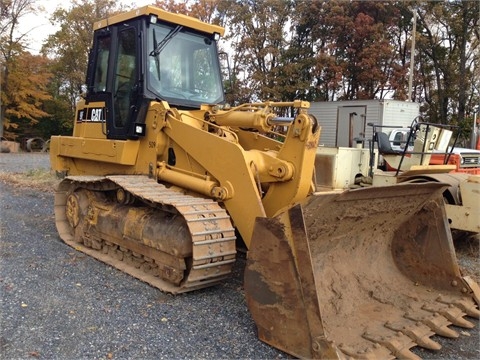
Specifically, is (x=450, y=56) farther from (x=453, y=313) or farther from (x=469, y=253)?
(x=453, y=313)

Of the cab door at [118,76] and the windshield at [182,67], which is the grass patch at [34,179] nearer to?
the cab door at [118,76]

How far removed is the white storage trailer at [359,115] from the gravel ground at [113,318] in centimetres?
1203

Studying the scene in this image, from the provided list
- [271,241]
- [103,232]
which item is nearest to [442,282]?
[271,241]

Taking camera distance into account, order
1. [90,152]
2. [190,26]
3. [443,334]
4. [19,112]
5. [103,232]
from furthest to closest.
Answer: [19,112]
[90,152]
[190,26]
[103,232]
[443,334]

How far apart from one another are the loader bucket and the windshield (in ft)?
8.92

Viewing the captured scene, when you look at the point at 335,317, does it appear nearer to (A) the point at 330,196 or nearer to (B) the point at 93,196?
(A) the point at 330,196

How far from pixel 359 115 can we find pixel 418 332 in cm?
1413

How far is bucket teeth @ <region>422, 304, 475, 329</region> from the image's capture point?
394 cm

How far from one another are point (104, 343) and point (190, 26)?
408cm

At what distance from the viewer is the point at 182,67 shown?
589cm

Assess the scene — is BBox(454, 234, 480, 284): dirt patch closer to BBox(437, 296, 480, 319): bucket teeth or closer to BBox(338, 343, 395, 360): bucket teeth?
BBox(437, 296, 480, 319): bucket teeth

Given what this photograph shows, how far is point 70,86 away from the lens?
32.3 meters

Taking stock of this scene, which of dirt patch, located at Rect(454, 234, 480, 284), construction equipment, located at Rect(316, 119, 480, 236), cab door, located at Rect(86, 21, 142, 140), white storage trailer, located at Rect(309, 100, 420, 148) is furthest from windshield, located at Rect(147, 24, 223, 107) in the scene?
white storage trailer, located at Rect(309, 100, 420, 148)

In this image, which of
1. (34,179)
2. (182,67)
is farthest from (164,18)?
(34,179)
